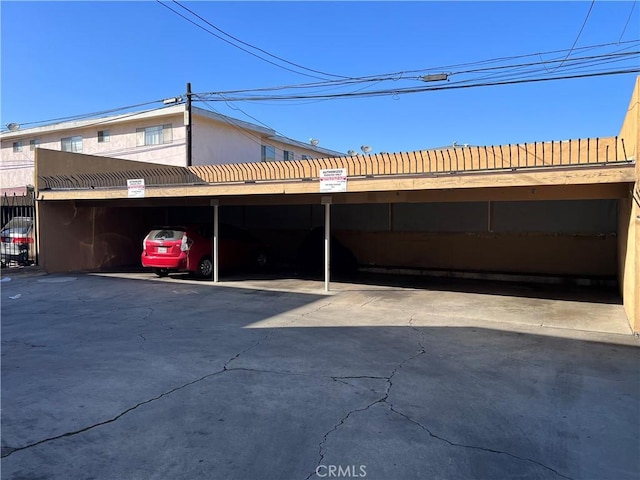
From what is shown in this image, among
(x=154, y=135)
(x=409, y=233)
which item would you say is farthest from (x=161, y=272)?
(x=154, y=135)

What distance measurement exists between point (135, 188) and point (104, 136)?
47.9ft

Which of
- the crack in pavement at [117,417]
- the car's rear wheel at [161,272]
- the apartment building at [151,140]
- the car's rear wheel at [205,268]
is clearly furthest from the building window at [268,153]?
the crack in pavement at [117,417]

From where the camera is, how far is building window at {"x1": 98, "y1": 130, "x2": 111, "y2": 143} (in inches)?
962

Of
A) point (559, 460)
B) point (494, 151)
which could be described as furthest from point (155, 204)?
point (559, 460)

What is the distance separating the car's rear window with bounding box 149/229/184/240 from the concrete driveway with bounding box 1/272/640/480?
13.2 feet

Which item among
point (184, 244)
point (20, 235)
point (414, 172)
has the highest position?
point (414, 172)

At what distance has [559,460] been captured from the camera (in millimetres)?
3367

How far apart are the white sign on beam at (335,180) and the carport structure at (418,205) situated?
0.50ft

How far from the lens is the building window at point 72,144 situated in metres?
25.4

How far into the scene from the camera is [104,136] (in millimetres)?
24594

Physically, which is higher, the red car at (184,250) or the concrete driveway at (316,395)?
the red car at (184,250)

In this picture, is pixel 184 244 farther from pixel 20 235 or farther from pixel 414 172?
pixel 414 172

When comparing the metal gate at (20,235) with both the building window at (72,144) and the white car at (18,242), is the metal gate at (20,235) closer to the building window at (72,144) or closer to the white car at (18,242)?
the white car at (18,242)

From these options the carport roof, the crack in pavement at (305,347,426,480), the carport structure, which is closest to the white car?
the carport structure
